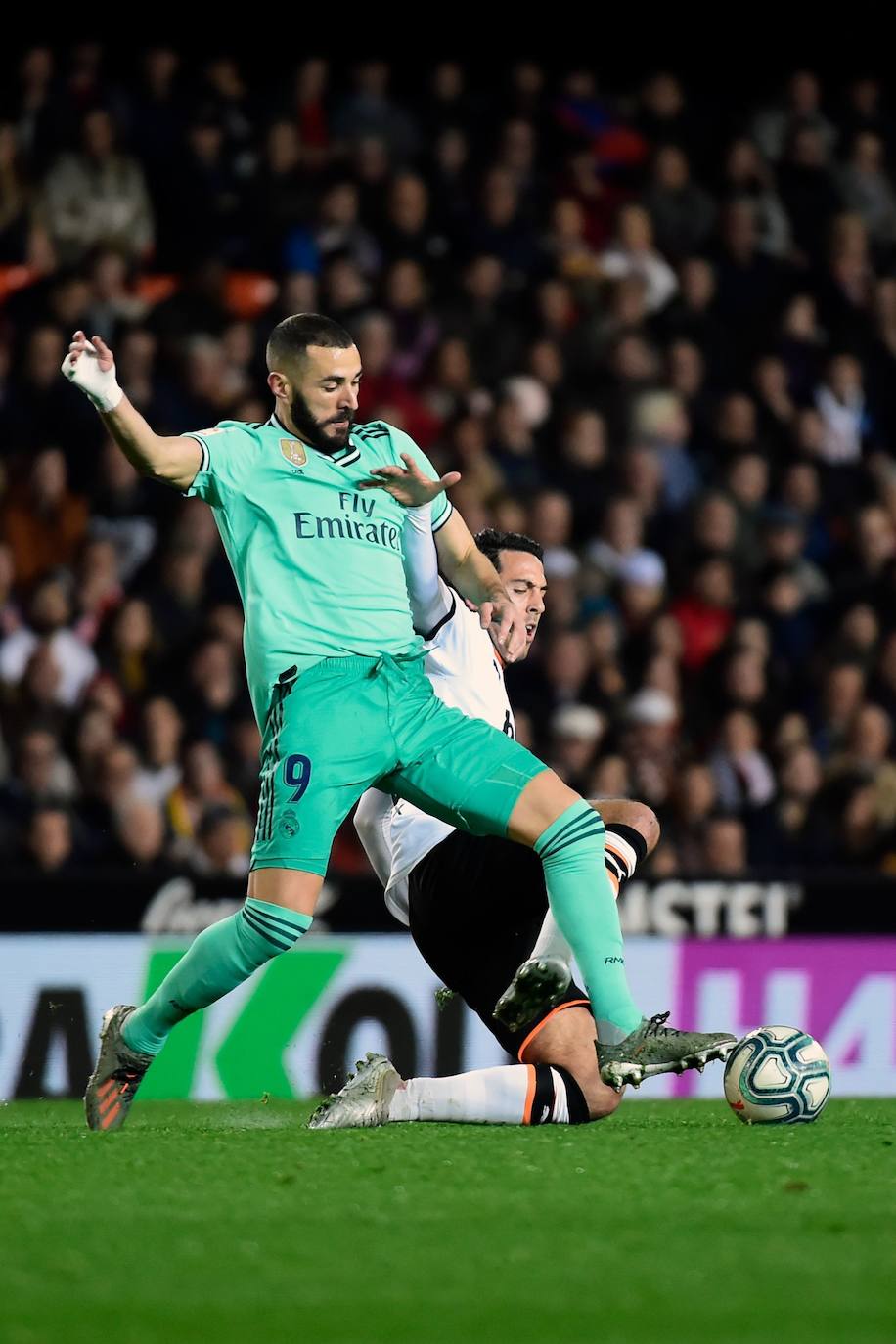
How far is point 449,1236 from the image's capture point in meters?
3.91

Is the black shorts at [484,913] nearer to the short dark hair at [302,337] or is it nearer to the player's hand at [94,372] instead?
the short dark hair at [302,337]

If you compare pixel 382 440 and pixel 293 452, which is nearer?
pixel 293 452

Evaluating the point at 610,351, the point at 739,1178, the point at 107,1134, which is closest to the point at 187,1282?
the point at 739,1178

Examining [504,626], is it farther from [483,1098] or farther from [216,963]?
[483,1098]

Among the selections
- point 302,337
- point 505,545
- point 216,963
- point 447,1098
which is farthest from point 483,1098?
point 302,337

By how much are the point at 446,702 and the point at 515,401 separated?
5.27m

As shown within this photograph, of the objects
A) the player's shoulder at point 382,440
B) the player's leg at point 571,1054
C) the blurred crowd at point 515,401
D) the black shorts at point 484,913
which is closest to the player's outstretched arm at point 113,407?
the player's shoulder at point 382,440

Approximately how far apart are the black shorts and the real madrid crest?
3.88 ft

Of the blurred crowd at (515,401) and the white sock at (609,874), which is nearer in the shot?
the white sock at (609,874)

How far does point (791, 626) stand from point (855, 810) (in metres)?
1.36

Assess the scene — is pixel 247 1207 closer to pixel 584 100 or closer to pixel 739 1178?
pixel 739 1178

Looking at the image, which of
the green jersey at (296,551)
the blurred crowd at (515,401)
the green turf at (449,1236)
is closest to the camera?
the green turf at (449,1236)

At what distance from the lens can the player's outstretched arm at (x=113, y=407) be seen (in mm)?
5152

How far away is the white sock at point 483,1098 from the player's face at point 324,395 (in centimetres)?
172
